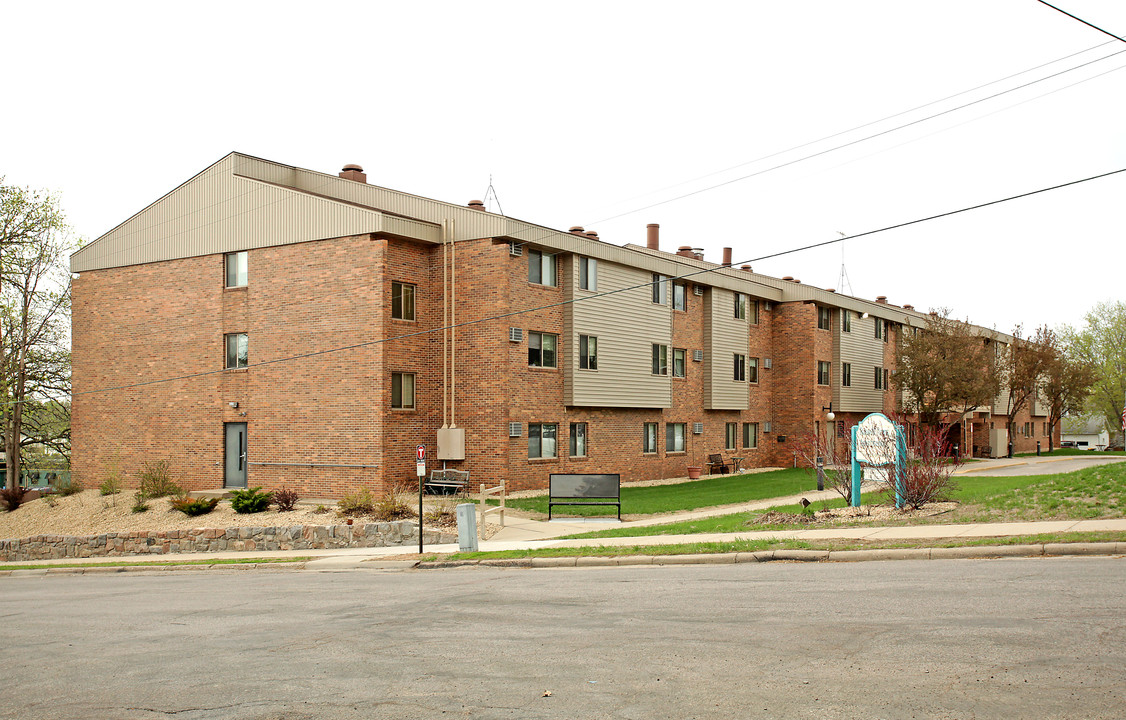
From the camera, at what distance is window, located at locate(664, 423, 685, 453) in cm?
3676

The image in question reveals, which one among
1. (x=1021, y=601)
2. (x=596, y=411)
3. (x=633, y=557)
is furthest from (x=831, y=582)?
(x=596, y=411)

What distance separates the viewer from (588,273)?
106ft

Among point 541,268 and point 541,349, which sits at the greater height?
point 541,268

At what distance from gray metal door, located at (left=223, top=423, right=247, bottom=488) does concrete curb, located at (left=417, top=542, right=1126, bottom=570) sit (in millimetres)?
17178

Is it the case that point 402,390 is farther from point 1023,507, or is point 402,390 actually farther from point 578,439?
point 1023,507

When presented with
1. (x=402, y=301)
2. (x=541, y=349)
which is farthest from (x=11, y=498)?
(x=541, y=349)

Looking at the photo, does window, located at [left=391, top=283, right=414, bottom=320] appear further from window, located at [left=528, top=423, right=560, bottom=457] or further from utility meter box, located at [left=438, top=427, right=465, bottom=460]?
window, located at [left=528, top=423, right=560, bottom=457]

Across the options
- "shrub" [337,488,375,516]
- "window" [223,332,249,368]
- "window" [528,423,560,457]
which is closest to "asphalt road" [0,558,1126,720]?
"shrub" [337,488,375,516]

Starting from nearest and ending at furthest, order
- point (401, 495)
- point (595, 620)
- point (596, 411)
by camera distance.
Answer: point (595, 620), point (401, 495), point (596, 411)

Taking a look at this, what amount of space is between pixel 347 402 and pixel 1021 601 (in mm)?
22422

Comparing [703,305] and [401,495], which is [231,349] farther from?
[703,305]

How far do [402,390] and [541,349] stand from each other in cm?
511

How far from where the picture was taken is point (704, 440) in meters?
39.0

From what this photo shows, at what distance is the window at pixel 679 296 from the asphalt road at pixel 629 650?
25.3 meters
